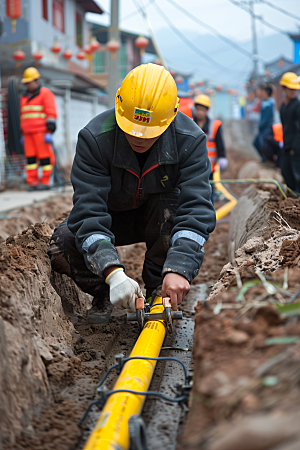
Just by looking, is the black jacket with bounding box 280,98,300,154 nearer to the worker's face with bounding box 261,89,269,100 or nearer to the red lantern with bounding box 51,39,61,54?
the worker's face with bounding box 261,89,269,100

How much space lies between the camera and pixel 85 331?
277cm

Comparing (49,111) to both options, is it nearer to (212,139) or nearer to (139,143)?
(212,139)

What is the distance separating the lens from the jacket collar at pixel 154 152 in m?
2.64

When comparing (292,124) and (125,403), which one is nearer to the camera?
(125,403)

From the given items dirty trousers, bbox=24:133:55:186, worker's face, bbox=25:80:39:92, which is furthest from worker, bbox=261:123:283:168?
worker's face, bbox=25:80:39:92

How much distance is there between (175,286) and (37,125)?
20.6 feet

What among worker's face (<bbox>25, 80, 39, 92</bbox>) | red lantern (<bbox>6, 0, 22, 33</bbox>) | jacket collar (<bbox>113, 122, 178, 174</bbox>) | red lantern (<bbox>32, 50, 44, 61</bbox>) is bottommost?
jacket collar (<bbox>113, 122, 178, 174</bbox>)

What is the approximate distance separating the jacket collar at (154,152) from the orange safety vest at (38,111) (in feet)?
18.1

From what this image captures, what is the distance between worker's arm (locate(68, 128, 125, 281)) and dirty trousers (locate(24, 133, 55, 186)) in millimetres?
5560

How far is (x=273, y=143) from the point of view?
9438 millimetres

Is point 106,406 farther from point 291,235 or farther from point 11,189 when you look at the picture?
point 11,189

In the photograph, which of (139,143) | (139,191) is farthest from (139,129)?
(139,191)

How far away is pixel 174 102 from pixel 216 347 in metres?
1.60

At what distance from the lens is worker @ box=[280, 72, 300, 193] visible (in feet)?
20.7
